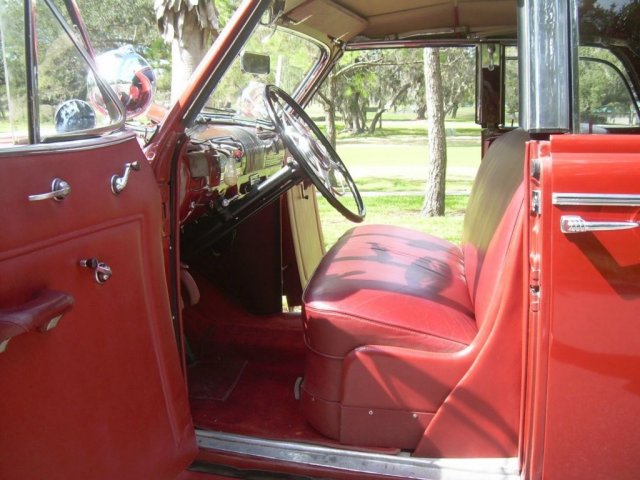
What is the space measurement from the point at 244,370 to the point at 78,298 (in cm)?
138

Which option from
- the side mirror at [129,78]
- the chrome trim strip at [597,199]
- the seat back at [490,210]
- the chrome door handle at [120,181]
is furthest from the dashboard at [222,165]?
the chrome trim strip at [597,199]

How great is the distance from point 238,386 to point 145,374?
37.0 inches

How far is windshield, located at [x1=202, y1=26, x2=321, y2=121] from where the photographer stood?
3336mm

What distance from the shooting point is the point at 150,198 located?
5.94 ft

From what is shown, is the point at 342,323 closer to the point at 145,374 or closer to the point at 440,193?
the point at 145,374

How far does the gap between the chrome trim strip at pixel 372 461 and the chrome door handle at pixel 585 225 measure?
693 millimetres

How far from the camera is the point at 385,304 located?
7.04 ft

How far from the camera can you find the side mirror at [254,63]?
3.00 meters

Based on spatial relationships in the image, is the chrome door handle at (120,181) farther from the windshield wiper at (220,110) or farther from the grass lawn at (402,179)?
the grass lawn at (402,179)

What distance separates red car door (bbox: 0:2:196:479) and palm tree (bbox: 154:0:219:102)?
12.2 ft

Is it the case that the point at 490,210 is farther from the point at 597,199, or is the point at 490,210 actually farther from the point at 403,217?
the point at 403,217

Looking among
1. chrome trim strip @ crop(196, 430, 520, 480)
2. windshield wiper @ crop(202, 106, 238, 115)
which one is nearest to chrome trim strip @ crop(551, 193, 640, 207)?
chrome trim strip @ crop(196, 430, 520, 480)

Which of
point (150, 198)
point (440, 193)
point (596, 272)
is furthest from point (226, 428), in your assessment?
point (440, 193)

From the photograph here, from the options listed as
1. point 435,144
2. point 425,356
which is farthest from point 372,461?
point 435,144
